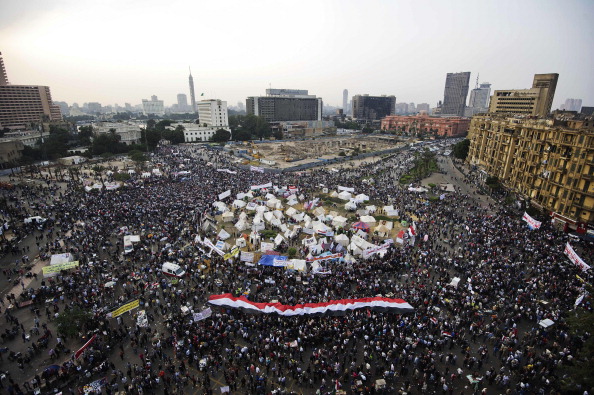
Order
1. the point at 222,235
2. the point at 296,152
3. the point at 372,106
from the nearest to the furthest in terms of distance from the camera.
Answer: the point at 222,235
the point at 296,152
the point at 372,106

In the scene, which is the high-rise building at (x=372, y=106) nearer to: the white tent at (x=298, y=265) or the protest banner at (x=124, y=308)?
the white tent at (x=298, y=265)

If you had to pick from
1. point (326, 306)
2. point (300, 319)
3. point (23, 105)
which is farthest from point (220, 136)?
point (326, 306)

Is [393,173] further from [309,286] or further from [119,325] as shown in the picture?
[119,325]

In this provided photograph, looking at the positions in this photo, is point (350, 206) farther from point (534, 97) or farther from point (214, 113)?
point (214, 113)

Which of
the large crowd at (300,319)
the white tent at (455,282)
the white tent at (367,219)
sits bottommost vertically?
the large crowd at (300,319)

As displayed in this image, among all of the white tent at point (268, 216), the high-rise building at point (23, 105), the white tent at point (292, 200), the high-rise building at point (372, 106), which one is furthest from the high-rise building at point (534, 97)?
the high-rise building at point (23, 105)

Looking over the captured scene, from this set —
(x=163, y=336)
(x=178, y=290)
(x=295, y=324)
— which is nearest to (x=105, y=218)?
(x=178, y=290)

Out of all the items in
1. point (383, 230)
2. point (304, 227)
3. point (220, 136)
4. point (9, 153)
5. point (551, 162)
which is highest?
point (551, 162)

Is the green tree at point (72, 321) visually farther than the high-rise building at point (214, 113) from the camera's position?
No
